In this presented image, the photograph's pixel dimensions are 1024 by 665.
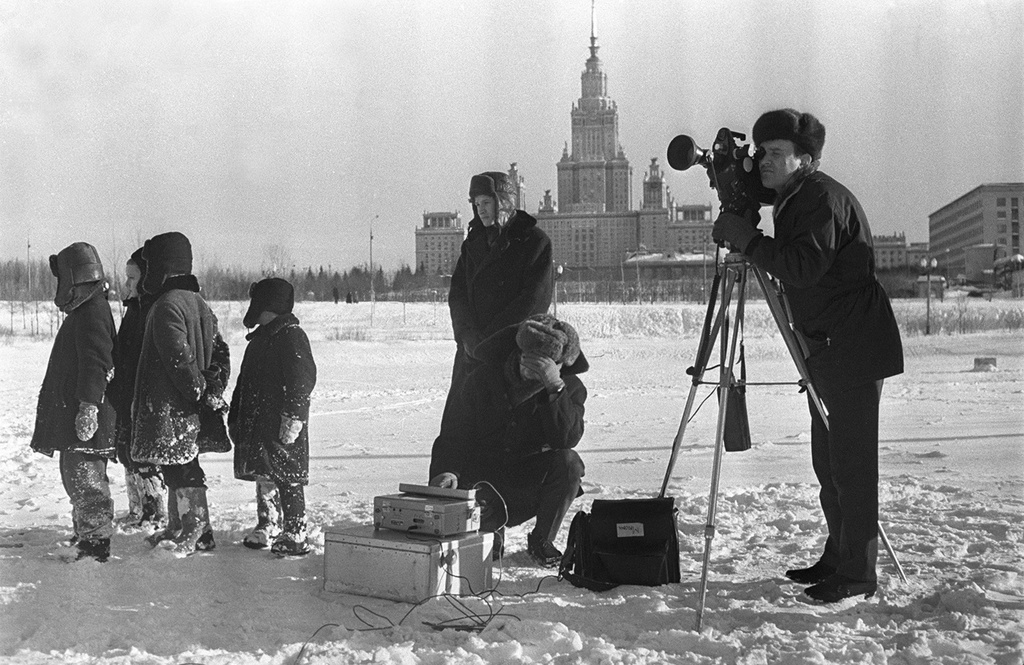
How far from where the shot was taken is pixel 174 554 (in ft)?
15.3

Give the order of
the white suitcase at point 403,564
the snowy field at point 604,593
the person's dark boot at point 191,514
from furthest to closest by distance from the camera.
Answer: the person's dark boot at point 191,514, the white suitcase at point 403,564, the snowy field at point 604,593

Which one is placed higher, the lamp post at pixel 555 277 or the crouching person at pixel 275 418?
the lamp post at pixel 555 277

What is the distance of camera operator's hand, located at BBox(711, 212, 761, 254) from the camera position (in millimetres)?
3740

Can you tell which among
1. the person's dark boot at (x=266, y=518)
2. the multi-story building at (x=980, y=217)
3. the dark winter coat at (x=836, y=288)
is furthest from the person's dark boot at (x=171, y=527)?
the multi-story building at (x=980, y=217)

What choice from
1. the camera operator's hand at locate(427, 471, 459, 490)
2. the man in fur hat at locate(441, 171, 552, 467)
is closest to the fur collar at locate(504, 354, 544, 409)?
the man in fur hat at locate(441, 171, 552, 467)

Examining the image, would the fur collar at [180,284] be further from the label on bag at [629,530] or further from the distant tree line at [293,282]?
the label on bag at [629,530]

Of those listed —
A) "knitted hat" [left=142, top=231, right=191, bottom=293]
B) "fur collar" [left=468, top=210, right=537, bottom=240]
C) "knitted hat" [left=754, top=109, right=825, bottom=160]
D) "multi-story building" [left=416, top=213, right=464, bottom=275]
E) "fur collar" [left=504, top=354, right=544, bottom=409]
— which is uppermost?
"multi-story building" [left=416, top=213, right=464, bottom=275]

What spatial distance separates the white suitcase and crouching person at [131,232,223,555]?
3.73ft

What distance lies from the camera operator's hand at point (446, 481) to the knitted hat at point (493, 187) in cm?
135

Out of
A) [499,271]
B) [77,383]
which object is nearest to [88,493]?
[77,383]

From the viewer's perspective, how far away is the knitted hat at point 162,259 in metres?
5.05

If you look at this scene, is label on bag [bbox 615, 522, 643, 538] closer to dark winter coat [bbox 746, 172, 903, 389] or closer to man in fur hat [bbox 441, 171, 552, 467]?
dark winter coat [bbox 746, 172, 903, 389]

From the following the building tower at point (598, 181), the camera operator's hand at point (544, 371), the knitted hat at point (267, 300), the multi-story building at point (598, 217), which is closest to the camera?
the camera operator's hand at point (544, 371)

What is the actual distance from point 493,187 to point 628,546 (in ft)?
5.98
